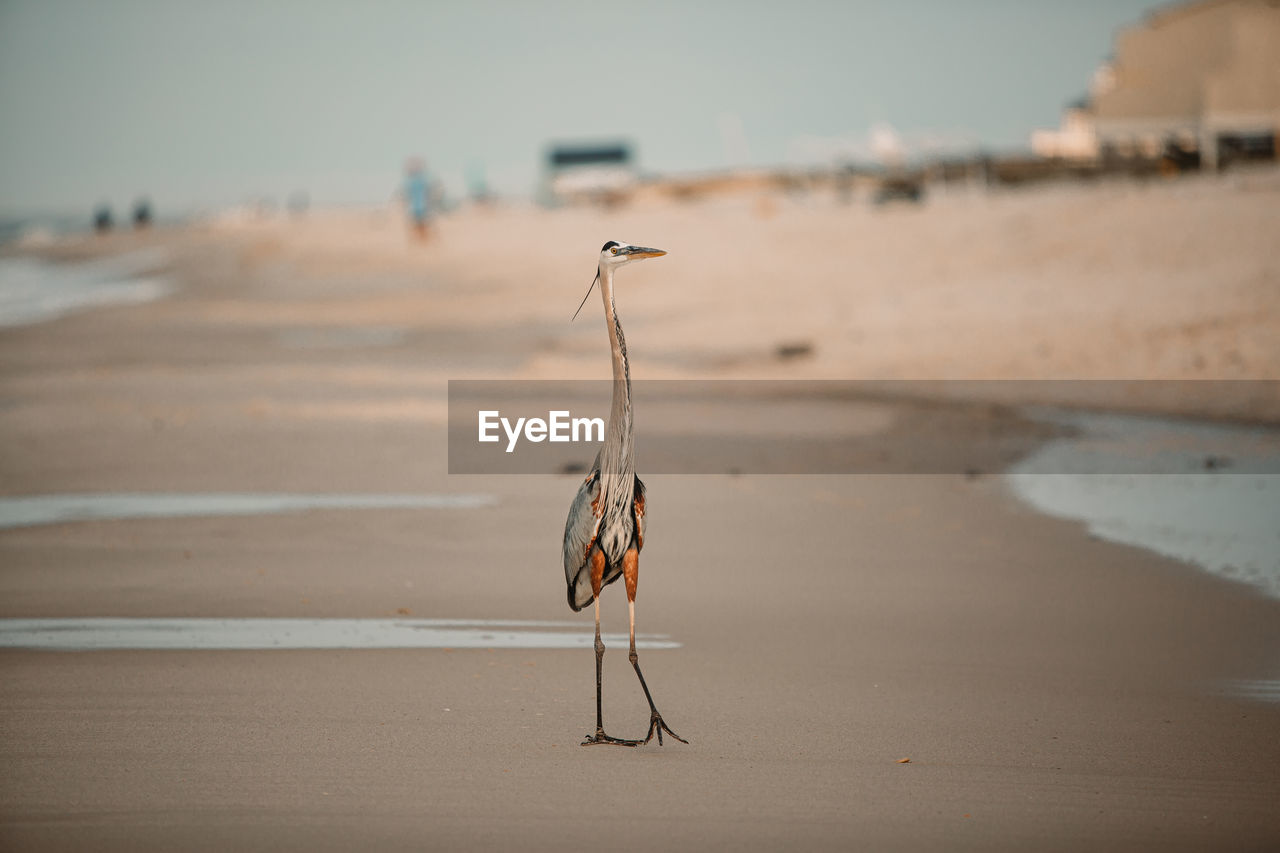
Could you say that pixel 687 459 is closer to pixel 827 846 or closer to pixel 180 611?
pixel 180 611

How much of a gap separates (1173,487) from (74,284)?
31376mm

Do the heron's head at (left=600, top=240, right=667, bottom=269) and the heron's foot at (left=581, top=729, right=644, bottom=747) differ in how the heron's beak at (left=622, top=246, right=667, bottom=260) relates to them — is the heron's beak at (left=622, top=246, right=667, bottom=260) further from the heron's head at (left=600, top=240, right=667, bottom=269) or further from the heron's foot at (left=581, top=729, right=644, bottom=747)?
the heron's foot at (left=581, top=729, right=644, bottom=747)

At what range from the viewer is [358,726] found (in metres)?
4.66

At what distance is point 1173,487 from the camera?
8.48 metres

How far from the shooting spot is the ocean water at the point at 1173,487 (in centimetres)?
702

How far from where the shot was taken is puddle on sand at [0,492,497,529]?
8016 millimetres

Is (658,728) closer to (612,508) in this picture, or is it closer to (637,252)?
(612,508)

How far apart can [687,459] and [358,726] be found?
17.7ft

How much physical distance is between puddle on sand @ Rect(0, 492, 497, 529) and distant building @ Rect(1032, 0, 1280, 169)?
32.4 meters

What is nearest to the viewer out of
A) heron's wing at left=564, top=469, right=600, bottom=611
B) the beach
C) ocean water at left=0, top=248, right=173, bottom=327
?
the beach
